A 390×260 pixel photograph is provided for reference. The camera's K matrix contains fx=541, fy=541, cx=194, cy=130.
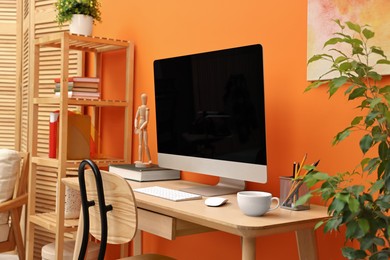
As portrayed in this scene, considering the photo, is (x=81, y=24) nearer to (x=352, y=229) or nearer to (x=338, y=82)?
(x=338, y=82)

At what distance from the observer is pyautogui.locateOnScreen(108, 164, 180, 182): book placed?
2.56m

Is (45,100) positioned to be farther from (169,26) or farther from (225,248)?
(225,248)

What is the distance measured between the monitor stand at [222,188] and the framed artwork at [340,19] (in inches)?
21.7

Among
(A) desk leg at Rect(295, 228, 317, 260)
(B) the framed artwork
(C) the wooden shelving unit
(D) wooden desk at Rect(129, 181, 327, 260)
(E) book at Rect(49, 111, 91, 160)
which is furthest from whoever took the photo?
(E) book at Rect(49, 111, 91, 160)

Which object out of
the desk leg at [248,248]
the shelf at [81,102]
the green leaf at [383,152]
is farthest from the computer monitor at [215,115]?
the green leaf at [383,152]

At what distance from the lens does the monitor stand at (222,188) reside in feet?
7.32

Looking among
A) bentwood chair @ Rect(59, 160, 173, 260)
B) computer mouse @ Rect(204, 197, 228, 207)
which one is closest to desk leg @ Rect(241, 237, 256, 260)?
computer mouse @ Rect(204, 197, 228, 207)

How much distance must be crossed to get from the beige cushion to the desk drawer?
5.06ft

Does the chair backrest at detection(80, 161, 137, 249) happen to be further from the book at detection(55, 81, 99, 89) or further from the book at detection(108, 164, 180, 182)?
the book at detection(55, 81, 99, 89)

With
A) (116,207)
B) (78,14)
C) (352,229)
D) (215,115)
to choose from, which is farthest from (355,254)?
(78,14)

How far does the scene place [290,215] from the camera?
5.95 ft

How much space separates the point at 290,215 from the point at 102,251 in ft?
2.20

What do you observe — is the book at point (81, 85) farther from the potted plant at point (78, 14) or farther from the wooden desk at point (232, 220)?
the wooden desk at point (232, 220)

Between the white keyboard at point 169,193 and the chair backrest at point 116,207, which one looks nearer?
the chair backrest at point 116,207
